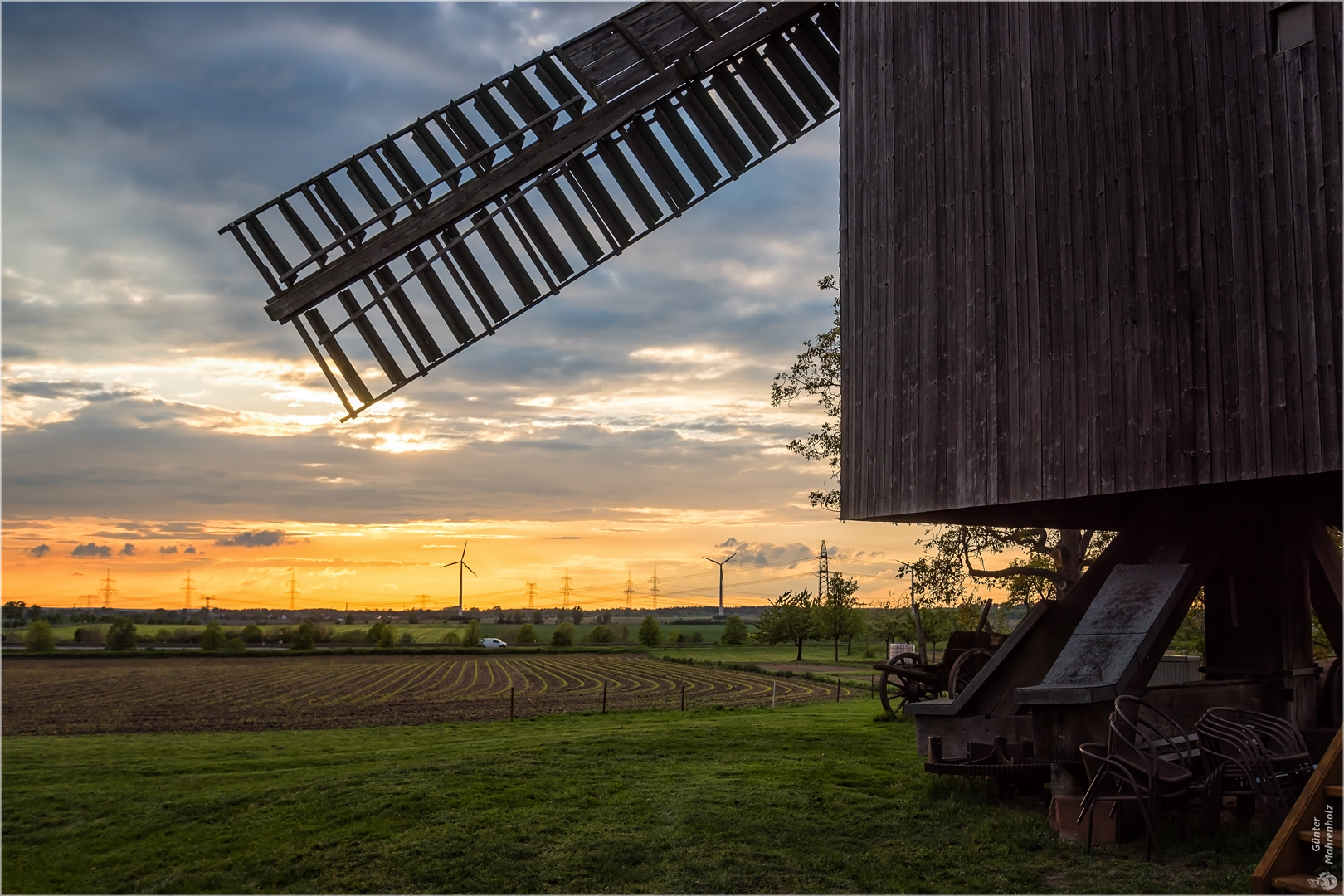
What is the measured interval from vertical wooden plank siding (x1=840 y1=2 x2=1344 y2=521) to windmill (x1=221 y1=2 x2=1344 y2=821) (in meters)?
0.02

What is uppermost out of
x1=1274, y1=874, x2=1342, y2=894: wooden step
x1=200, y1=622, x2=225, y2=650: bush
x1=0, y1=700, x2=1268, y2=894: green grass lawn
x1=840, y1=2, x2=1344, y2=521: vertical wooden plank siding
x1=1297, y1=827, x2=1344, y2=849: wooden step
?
x1=840, y1=2, x2=1344, y2=521: vertical wooden plank siding

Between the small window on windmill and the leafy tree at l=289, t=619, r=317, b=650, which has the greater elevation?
the small window on windmill

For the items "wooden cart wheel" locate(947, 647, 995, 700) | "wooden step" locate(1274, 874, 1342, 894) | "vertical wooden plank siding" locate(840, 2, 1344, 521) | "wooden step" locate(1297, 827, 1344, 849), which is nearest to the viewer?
"wooden step" locate(1274, 874, 1342, 894)

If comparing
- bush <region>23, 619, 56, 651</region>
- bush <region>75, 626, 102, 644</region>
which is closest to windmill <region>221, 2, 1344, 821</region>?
bush <region>23, 619, 56, 651</region>

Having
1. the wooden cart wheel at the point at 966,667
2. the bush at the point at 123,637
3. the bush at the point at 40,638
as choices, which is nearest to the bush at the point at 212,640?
the bush at the point at 123,637

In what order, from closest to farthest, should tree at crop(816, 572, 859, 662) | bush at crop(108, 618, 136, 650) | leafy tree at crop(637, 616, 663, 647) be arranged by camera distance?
tree at crop(816, 572, 859, 662)
bush at crop(108, 618, 136, 650)
leafy tree at crop(637, 616, 663, 647)

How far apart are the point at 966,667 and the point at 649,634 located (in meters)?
70.5

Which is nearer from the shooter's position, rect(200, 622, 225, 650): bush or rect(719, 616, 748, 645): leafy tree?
rect(200, 622, 225, 650): bush

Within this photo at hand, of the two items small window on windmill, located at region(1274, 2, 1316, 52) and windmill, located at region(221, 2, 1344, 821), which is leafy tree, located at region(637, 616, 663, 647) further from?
small window on windmill, located at region(1274, 2, 1316, 52)

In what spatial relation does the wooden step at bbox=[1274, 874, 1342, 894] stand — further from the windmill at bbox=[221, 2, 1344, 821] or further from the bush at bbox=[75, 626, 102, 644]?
the bush at bbox=[75, 626, 102, 644]

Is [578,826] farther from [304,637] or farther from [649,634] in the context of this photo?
[304,637]

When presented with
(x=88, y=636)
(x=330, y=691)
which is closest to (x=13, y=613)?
(x=88, y=636)

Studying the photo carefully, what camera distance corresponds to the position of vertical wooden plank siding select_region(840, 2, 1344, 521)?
6551mm

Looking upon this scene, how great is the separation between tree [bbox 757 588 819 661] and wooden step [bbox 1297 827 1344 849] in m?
17.5
